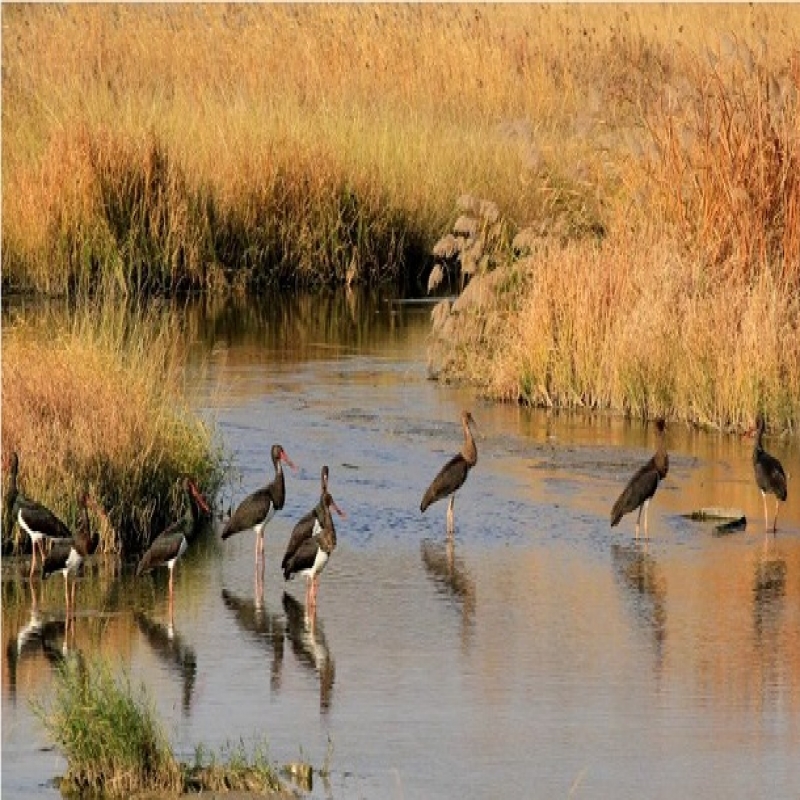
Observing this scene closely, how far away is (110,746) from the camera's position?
8148 millimetres

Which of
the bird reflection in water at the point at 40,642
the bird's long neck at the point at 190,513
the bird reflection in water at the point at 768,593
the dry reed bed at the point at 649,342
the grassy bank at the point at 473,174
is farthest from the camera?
the grassy bank at the point at 473,174

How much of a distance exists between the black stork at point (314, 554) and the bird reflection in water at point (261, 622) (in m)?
0.23

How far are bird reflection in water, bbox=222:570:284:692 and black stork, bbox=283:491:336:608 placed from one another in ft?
0.74

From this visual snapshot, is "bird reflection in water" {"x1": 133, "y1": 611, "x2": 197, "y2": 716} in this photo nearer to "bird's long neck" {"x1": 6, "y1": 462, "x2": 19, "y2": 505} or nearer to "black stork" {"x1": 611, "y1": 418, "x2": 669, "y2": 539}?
"bird's long neck" {"x1": 6, "y1": 462, "x2": 19, "y2": 505}

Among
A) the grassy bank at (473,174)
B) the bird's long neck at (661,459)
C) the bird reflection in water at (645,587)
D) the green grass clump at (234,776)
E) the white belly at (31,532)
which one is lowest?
the bird reflection in water at (645,587)

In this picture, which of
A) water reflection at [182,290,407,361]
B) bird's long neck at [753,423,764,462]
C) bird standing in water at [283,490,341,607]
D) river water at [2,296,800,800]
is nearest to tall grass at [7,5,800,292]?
water reflection at [182,290,407,361]

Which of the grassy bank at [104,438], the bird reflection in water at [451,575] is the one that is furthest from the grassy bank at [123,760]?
the grassy bank at [104,438]

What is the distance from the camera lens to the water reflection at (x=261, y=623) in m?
10.2

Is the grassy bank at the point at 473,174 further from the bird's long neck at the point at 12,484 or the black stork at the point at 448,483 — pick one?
the bird's long neck at the point at 12,484

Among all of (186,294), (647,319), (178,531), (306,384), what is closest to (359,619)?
(178,531)

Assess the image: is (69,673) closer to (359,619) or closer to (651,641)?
(359,619)

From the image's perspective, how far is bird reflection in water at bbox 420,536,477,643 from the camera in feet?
36.9

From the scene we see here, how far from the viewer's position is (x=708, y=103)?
59.4 ft

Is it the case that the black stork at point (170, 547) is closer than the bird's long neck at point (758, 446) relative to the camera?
Yes
